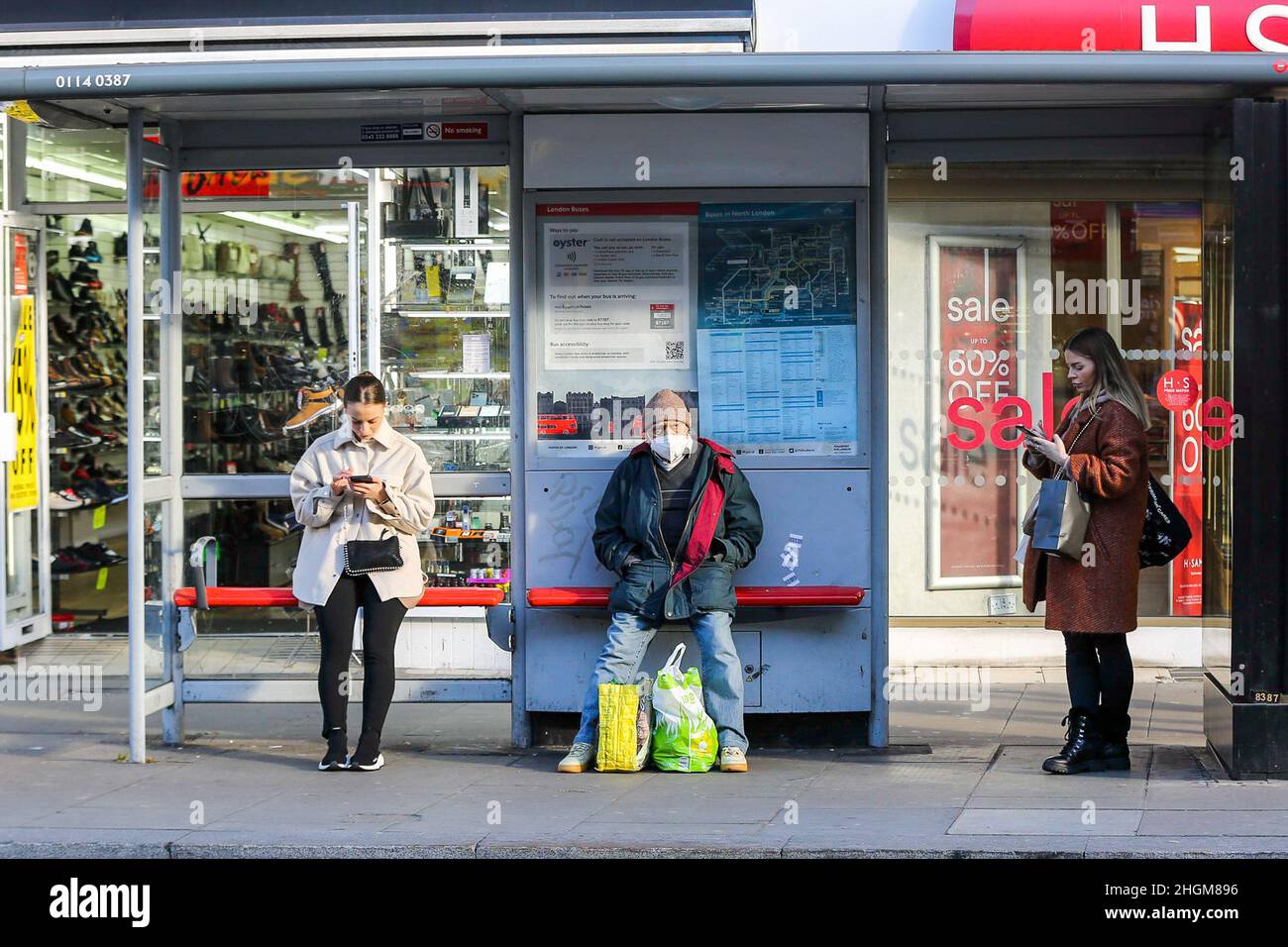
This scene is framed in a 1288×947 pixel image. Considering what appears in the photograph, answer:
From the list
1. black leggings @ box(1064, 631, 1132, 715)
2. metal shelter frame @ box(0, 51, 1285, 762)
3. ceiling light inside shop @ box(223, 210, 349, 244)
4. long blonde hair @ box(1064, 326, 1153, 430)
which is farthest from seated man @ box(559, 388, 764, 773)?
ceiling light inside shop @ box(223, 210, 349, 244)

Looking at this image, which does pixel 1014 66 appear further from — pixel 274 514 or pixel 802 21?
pixel 274 514

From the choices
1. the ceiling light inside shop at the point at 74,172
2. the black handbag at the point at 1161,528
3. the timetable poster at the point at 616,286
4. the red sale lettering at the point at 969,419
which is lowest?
the black handbag at the point at 1161,528

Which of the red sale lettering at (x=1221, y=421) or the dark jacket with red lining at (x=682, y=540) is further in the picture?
the dark jacket with red lining at (x=682, y=540)

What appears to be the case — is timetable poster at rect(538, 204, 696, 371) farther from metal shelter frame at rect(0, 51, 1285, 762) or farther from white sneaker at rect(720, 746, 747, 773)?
white sneaker at rect(720, 746, 747, 773)

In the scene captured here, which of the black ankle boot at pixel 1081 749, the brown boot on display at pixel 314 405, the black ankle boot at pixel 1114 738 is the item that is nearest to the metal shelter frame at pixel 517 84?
the brown boot on display at pixel 314 405

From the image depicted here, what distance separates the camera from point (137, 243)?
7438 millimetres

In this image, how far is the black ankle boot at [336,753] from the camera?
23.6 ft

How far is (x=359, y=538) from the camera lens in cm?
720

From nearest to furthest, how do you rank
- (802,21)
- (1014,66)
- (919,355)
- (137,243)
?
1. (1014,66)
2. (137,243)
3. (802,21)
4. (919,355)

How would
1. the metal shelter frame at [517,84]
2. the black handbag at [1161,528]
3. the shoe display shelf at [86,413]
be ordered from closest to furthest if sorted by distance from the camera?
the metal shelter frame at [517,84]
the black handbag at [1161,528]
the shoe display shelf at [86,413]

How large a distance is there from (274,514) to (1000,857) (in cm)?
401

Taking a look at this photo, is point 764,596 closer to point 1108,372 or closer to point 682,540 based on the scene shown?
point 682,540

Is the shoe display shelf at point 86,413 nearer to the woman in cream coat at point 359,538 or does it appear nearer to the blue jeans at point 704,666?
the woman in cream coat at point 359,538

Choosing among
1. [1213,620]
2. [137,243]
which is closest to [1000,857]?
[1213,620]
